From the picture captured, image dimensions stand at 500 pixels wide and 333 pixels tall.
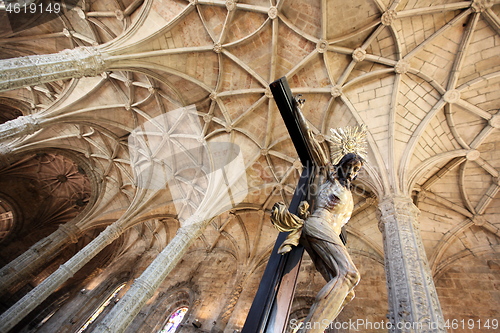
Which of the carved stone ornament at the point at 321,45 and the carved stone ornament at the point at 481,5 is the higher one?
the carved stone ornament at the point at 321,45

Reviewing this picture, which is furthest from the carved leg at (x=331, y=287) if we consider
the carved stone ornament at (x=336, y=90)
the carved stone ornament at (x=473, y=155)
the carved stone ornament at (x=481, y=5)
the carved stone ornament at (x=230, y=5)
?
the carved stone ornament at (x=473, y=155)

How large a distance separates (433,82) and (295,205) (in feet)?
29.0

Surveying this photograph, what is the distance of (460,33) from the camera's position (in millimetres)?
7770

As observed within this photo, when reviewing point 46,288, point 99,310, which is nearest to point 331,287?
point 46,288

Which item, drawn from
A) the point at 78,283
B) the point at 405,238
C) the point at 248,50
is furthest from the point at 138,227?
the point at 405,238

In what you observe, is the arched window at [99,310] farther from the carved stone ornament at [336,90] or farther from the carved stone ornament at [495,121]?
the carved stone ornament at [495,121]

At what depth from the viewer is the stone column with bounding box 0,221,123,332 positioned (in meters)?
8.62

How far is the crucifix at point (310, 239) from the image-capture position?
148 centimetres

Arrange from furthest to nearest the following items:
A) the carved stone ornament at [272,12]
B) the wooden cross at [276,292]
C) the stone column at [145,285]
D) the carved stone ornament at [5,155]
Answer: the carved stone ornament at [5,155] < the carved stone ornament at [272,12] < the stone column at [145,285] < the wooden cross at [276,292]

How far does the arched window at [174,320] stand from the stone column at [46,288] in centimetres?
480

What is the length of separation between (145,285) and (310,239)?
7450 millimetres

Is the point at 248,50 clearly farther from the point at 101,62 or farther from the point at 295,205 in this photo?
the point at 295,205

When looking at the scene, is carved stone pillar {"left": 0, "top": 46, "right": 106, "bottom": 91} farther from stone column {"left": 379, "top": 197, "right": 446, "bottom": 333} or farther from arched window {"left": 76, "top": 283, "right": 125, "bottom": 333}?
arched window {"left": 76, "top": 283, "right": 125, "bottom": 333}

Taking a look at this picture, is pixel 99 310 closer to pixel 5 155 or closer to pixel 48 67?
pixel 5 155
